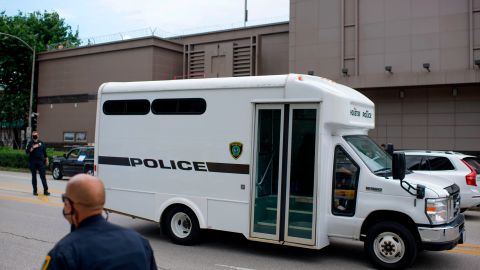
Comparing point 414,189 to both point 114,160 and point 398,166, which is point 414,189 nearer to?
point 398,166

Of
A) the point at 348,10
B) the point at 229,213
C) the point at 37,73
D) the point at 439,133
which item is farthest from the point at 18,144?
the point at 229,213

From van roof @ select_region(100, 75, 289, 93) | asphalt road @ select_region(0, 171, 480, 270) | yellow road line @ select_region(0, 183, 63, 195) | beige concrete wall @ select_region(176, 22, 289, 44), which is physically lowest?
asphalt road @ select_region(0, 171, 480, 270)

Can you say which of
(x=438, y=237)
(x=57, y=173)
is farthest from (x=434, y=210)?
(x=57, y=173)

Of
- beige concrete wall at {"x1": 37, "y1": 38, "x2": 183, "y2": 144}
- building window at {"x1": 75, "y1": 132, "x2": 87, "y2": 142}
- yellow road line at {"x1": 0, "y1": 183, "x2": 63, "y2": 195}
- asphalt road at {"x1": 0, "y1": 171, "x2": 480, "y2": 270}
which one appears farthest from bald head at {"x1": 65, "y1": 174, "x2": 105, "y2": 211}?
building window at {"x1": 75, "y1": 132, "x2": 87, "y2": 142}

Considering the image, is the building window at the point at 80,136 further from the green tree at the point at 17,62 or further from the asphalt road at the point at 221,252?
the asphalt road at the point at 221,252

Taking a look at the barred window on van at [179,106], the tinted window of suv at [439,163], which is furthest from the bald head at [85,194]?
the tinted window of suv at [439,163]

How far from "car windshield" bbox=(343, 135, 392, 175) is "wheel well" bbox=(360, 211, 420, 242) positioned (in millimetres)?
611

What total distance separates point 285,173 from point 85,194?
5274mm

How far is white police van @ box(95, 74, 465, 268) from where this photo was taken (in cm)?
715

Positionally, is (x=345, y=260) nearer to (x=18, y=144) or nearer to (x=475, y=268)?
(x=475, y=268)

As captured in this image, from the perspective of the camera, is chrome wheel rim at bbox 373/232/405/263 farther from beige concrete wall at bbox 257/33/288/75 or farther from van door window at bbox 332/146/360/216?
beige concrete wall at bbox 257/33/288/75

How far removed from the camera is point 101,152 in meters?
9.62

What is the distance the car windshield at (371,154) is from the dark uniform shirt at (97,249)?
533cm

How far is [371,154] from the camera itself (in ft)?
25.8
